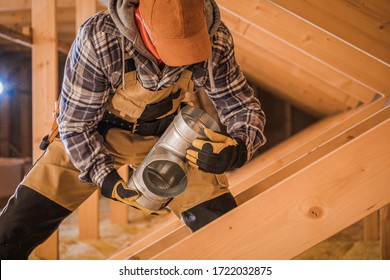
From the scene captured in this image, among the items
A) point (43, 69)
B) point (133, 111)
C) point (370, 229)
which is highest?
point (133, 111)

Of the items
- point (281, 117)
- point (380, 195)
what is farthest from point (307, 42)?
point (281, 117)

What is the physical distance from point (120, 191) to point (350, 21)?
740mm

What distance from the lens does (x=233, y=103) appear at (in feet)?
4.04

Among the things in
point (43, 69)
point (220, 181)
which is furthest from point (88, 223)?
point (220, 181)

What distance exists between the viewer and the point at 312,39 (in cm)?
158

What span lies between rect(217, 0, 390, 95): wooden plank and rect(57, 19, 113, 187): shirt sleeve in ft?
2.16

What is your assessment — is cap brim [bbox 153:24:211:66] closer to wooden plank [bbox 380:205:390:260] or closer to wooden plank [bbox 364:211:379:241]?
wooden plank [bbox 380:205:390:260]

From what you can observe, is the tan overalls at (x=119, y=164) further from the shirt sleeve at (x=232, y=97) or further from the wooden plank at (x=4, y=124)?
the wooden plank at (x=4, y=124)

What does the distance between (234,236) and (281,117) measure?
384 centimetres

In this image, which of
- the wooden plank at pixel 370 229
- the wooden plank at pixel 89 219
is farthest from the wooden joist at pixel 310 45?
the wooden plank at pixel 89 219

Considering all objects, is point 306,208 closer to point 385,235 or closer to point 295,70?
point 385,235

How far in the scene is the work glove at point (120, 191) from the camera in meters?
1.05

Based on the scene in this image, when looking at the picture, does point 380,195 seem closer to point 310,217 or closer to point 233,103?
point 310,217
